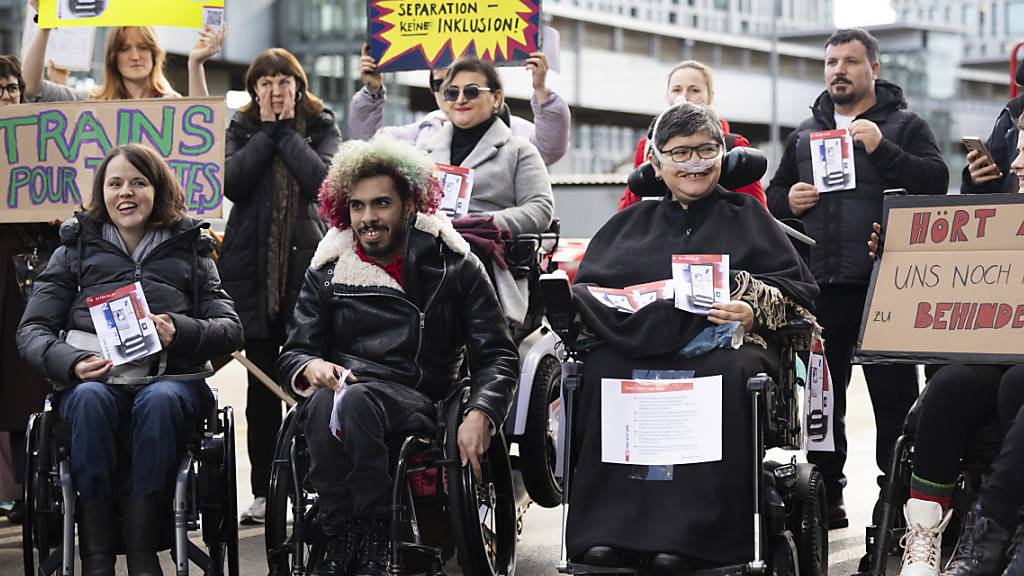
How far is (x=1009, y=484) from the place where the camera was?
4.15 m

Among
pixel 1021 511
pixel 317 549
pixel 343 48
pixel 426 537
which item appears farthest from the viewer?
pixel 343 48

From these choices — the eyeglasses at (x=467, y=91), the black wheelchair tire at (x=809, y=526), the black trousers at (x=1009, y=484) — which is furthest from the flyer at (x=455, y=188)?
the black trousers at (x=1009, y=484)

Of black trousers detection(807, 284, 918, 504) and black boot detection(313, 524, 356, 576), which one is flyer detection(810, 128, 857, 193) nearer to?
black trousers detection(807, 284, 918, 504)

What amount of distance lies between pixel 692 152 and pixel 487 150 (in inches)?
52.3

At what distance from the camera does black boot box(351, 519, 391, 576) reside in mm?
4383

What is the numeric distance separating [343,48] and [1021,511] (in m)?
22.7

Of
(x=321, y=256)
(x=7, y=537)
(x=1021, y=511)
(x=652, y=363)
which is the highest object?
(x=321, y=256)

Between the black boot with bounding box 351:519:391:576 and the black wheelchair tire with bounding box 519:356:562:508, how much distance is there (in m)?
1.30

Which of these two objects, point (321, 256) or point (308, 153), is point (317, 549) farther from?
point (308, 153)

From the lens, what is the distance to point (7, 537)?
19.2 ft

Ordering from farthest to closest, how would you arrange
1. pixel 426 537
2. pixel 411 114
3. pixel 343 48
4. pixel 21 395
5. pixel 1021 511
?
pixel 411 114 → pixel 343 48 → pixel 21 395 → pixel 426 537 → pixel 1021 511

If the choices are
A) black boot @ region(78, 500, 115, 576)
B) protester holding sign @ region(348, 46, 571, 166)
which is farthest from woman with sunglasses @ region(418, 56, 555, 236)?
black boot @ region(78, 500, 115, 576)

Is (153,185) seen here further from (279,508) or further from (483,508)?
(483,508)

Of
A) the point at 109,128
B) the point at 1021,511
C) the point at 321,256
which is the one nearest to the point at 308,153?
the point at 109,128
